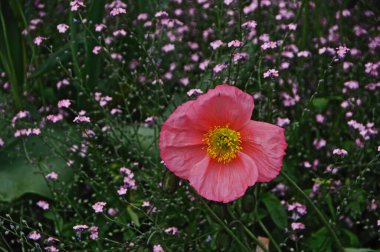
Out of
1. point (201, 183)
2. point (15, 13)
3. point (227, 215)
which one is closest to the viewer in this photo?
point (201, 183)

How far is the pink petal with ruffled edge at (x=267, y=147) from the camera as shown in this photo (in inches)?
52.2

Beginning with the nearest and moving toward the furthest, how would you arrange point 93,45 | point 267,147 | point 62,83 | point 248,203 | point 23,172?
point 267,147 < point 248,203 < point 23,172 < point 93,45 < point 62,83

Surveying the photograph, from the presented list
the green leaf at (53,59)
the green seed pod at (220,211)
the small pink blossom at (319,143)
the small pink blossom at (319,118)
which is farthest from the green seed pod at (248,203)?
the green leaf at (53,59)

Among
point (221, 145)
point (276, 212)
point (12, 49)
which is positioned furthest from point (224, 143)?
point (12, 49)

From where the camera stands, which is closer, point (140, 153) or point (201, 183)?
point (201, 183)

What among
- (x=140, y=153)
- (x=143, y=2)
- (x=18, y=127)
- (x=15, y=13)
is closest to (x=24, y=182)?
(x=18, y=127)

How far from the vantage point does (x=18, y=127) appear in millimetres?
2189

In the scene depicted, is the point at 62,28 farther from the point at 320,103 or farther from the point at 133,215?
the point at 320,103

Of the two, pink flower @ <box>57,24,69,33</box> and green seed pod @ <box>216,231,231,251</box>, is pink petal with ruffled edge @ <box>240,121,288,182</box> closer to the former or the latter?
green seed pod @ <box>216,231,231,251</box>

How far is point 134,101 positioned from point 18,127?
528mm

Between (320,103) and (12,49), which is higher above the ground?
(12,49)

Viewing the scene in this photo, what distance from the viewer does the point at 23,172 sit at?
213cm

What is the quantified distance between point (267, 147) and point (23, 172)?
1025mm

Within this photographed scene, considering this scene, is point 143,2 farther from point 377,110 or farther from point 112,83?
point 377,110
